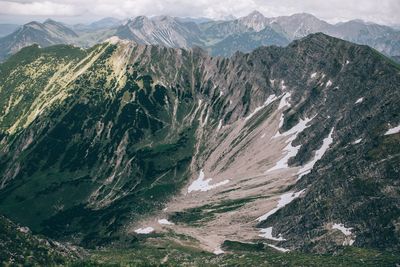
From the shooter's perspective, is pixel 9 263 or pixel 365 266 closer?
pixel 9 263

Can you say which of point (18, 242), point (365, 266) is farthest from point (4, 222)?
point (365, 266)

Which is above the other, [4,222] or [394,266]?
[4,222]

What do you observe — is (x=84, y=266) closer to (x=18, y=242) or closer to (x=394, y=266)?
(x=18, y=242)

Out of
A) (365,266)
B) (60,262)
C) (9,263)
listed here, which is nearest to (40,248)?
(60,262)

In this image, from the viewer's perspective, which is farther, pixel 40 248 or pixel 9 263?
pixel 40 248

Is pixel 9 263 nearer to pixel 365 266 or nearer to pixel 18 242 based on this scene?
pixel 18 242

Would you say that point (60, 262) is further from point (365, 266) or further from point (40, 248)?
point (365, 266)

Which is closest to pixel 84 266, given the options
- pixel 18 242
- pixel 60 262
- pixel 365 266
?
pixel 60 262

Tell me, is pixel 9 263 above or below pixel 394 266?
above
